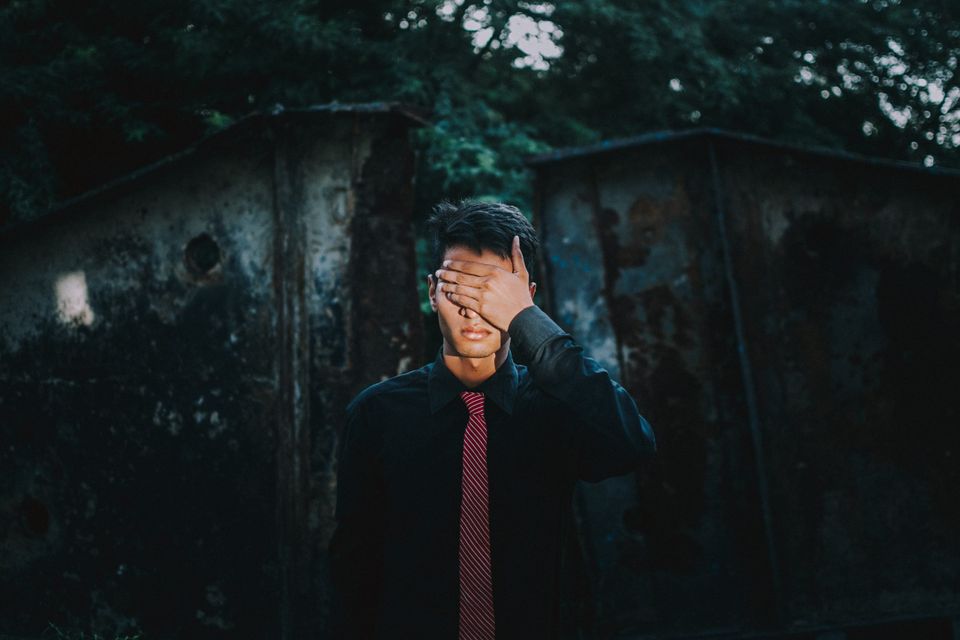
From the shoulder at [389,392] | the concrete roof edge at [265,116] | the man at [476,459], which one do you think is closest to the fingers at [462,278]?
the man at [476,459]

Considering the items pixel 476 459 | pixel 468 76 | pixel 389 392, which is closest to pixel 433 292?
pixel 389 392

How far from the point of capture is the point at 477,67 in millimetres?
6887

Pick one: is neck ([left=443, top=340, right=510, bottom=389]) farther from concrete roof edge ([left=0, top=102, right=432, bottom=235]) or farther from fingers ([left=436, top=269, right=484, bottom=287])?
concrete roof edge ([left=0, top=102, right=432, bottom=235])

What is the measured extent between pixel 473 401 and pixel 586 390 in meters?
0.35

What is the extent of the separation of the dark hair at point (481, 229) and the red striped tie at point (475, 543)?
47 cm

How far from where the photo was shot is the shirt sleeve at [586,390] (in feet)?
4.60

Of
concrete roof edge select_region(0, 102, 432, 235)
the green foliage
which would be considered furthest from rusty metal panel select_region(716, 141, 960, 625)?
the green foliage

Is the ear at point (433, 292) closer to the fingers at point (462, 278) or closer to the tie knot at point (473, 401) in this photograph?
the fingers at point (462, 278)

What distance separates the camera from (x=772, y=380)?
3094 millimetres

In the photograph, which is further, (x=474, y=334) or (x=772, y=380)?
(x=772, y=380)

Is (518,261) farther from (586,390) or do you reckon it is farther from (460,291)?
(586,390)

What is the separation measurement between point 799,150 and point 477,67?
459 cm

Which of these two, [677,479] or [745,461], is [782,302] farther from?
[677,479]

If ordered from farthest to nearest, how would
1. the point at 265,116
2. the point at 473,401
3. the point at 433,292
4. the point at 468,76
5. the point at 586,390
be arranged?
1. the point at 468,76
2. the point at 265,116
3. the point at 433,292
4. the point at 473,401
5. the point at 586,390
